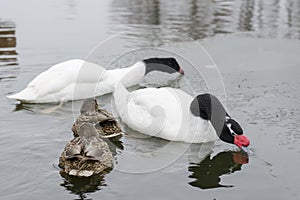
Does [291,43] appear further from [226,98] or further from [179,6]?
[179,6]

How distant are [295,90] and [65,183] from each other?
15.5 ft

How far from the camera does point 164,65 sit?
33.6 feet

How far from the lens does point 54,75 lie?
8.80m

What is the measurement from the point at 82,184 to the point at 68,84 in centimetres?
318

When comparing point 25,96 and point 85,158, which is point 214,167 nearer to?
point 85,158

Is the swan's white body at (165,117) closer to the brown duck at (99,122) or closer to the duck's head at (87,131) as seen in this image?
the brown duck at (99,122)

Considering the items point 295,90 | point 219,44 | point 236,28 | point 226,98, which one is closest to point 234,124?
point 226,98

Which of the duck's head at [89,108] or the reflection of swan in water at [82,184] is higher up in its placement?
the duck's head at [89,108]

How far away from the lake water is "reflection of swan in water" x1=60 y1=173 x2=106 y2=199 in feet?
0.05

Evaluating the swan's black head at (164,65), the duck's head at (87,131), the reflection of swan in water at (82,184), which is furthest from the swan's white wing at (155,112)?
the swan's black head at (164,65)

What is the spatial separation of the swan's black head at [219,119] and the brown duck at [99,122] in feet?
3.53

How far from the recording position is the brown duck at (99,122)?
7.17 metres

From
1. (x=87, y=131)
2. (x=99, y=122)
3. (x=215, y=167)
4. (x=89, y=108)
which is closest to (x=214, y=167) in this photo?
(x=215, y=167)

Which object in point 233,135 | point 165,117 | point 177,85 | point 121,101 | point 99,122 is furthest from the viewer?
point 177,85
